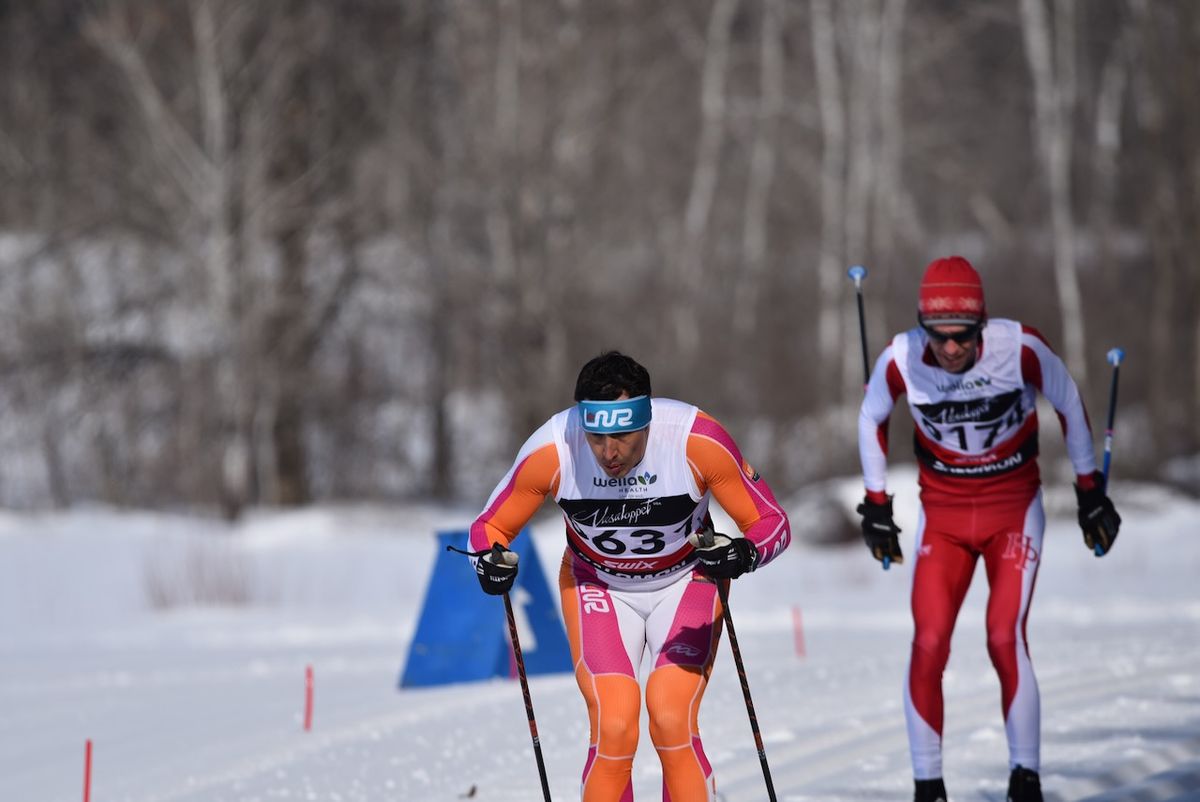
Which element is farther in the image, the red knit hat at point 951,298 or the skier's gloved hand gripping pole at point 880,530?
the skier's gloved hand gripping pole at point 880,530

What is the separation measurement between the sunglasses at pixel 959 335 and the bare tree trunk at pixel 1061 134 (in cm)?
1859

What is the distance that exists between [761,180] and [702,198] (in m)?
1.90

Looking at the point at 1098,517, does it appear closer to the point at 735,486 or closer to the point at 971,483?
the point at 971,483

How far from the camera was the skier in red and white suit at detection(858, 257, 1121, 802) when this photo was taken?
20.7 ft

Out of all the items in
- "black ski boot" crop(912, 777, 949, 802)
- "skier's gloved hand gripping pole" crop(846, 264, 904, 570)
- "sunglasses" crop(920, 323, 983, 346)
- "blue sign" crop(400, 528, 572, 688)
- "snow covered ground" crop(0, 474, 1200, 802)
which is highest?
"sunglasses" crop(920, 323, 983, 346)

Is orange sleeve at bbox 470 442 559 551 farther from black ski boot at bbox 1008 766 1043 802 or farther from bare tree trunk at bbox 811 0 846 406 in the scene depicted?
bare tree trunk at bbox 811 0 846 406

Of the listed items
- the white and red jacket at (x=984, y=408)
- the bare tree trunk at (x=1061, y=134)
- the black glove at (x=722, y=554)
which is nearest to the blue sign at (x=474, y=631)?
the white and red jacket at (x=984, y=408)

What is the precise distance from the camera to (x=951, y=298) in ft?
20.6

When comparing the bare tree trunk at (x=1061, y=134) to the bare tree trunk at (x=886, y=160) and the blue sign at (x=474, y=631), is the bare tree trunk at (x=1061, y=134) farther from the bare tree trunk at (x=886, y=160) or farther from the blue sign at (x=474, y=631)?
the blue sign at (x=474, y=631)

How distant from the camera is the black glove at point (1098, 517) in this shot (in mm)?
6758

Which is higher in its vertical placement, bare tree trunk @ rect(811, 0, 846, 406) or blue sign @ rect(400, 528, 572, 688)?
bare tree trunk @ rect(811, 0, 846, 406)

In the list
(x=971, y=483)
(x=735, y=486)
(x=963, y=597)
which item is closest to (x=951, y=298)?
(x=971, y=483)

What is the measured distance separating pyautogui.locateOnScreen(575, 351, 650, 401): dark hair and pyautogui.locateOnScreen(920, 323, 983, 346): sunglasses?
1536 millimetres

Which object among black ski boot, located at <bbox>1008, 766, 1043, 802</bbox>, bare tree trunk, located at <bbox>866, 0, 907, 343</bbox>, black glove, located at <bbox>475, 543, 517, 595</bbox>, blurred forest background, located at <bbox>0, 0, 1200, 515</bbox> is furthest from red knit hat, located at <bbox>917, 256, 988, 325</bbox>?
bare tree trunk, located at <bbox>866, 0, 907, 343</bbox>
